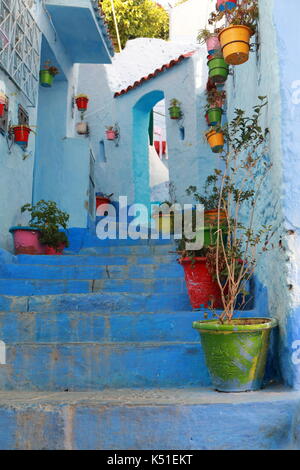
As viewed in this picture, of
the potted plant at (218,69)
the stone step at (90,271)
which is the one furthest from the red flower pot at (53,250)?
the potted plant at (218,69)

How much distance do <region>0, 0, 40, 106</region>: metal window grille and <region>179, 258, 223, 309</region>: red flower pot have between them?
3126mm

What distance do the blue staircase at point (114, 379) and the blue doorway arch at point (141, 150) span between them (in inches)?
231

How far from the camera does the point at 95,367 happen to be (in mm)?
2709

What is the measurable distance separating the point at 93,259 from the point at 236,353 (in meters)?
2.79

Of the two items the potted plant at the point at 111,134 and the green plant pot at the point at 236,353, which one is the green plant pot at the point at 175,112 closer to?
the potted plant at the point at 111,134

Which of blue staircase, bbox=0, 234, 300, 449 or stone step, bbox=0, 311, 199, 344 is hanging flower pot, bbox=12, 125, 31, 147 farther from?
stone step, bbox=0, 311, 199, 344

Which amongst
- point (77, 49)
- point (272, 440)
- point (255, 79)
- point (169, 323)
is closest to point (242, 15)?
point (255, 79)

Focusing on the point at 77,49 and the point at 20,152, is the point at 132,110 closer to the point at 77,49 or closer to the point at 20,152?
the point at 77,49

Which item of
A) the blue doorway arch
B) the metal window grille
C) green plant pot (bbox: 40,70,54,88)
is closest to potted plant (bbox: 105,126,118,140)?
the blue doorway arch

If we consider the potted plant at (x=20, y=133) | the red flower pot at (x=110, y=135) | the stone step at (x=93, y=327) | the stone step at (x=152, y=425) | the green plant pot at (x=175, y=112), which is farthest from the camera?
the red flower pot at (x=110, y=135)

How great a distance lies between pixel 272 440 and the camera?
84.3 inches

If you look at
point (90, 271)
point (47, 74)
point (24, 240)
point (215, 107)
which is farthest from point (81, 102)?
point (90, 271)

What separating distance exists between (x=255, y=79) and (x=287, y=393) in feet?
7.35

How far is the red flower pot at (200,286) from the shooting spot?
371cm
